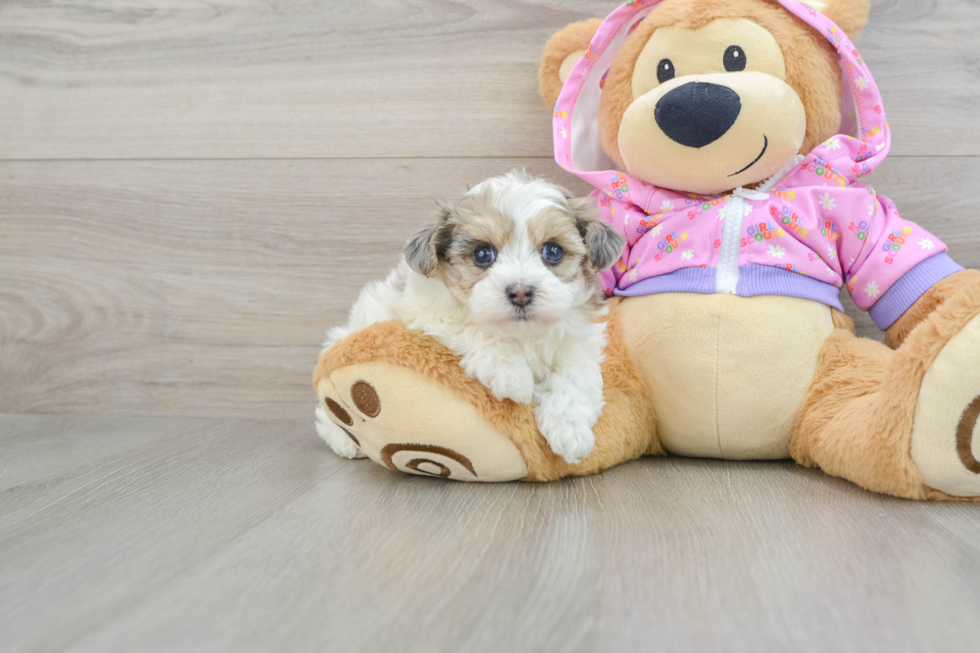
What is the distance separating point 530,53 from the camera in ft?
6.01

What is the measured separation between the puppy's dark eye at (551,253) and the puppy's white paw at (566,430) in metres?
0.27

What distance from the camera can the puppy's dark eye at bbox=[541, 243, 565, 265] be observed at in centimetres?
130

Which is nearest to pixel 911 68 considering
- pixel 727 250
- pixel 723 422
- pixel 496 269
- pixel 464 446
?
pixel 727 250

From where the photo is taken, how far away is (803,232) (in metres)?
1.45

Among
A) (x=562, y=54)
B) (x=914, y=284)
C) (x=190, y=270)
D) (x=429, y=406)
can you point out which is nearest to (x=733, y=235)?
(x=914, y=284)

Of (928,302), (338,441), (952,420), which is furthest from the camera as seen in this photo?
(338,441)

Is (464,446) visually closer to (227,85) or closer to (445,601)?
(445,601)

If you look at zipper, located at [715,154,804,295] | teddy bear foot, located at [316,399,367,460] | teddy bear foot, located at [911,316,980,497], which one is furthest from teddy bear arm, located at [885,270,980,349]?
teddy bear foot, located at [316,399,367,460]

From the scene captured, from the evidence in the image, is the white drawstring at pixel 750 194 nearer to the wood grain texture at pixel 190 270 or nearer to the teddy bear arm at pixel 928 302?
the teddy bear arm at pixel 928 302

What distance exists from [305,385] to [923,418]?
1.54 meters

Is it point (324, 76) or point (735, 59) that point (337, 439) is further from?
point (735, 59)

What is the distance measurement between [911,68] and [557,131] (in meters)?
0.92

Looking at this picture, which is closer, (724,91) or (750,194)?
(724,91)

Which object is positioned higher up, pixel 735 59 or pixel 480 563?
pixel 735 59
